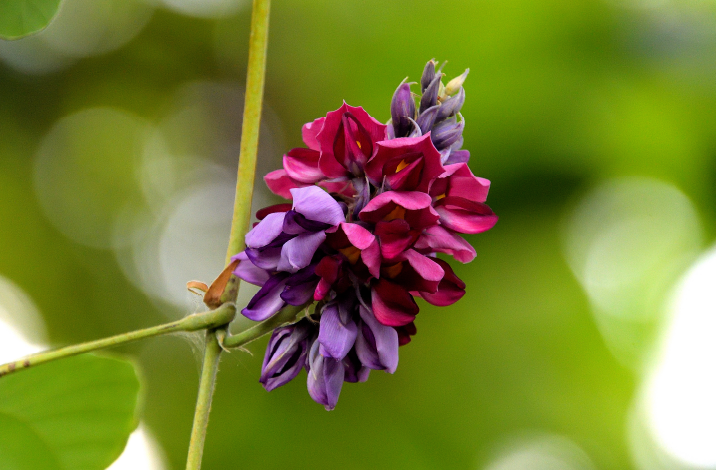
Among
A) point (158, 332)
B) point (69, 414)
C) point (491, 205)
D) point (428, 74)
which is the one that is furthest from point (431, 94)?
point (491, 205)

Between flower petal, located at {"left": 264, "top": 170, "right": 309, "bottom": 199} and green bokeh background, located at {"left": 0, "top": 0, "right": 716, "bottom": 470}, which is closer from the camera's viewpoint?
flower petal, located at {"left": 264, "top": 170, "right": 309, "bottom": 199}

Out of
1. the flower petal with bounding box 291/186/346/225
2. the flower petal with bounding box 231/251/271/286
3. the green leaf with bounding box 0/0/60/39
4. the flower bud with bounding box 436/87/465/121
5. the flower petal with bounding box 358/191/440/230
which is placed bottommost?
the flower petal with bounding box 231/251/271/286

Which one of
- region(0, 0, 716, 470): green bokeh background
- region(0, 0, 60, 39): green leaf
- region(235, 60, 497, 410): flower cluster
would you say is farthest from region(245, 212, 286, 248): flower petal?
region(0, 0, 716, 470): green bokeh background

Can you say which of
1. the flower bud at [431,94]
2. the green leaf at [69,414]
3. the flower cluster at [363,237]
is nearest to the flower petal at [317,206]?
the flower cluster at [363,237]

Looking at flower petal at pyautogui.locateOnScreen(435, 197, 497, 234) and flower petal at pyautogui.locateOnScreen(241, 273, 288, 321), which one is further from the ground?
flower petal at pyautogui.locateOnScreen(435, 197, 497, 234)

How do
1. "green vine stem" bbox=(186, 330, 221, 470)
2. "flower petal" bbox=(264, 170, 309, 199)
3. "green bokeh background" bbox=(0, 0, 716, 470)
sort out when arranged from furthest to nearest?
"green bokeh background" bbox=(0, 0, 716, 470), "flower petal" bbox=(264, 170, 309, 199), "green vine stem" bbox=(186, 330, 221, 470)

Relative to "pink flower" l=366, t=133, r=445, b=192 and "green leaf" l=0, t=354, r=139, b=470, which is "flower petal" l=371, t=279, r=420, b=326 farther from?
"green leaf" l=0, t=354, r=139, b=470
